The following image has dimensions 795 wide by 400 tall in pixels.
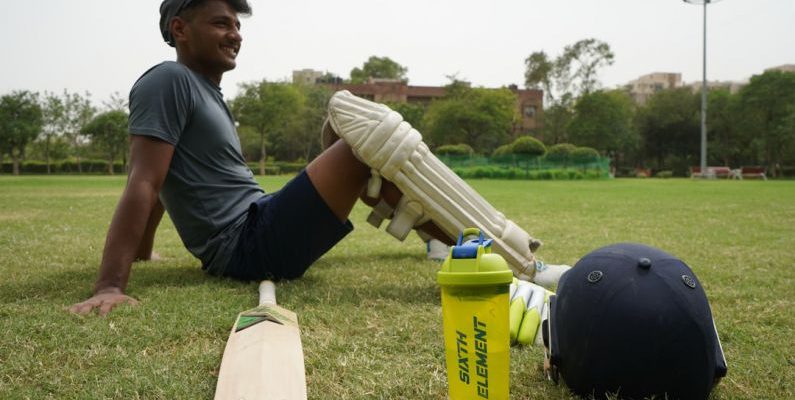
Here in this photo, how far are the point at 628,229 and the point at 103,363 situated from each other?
623 cm

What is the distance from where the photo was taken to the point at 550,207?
11.1 metres

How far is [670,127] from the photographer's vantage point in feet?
196

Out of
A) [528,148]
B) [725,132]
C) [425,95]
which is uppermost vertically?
[425,95]

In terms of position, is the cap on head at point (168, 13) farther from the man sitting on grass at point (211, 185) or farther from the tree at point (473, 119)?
the tree at point (473, 119)

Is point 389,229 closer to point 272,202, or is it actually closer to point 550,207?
point 272,202

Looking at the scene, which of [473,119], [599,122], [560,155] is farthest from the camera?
[599,122]

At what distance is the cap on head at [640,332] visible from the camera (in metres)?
1.67

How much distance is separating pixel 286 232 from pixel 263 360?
128 cm

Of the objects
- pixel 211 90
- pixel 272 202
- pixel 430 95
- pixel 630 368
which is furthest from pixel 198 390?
pixel 430 95

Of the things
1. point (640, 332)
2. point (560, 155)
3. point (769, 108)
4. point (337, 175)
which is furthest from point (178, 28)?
point (769, 108)

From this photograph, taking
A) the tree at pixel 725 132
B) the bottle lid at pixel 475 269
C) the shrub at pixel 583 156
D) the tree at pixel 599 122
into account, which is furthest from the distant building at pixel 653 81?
the bottle lid at pixel 475 269

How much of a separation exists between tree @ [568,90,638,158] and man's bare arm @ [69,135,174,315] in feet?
174

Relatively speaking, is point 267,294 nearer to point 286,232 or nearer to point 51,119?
point 286,232

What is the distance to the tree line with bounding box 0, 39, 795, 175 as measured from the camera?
158ft
